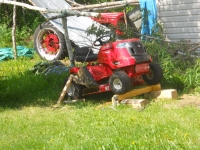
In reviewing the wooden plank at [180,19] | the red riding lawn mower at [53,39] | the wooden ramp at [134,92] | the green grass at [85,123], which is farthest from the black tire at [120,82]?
the wooden plank at [180,19]

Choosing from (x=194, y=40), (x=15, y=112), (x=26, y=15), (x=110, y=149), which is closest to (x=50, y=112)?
(x=15, y=112)

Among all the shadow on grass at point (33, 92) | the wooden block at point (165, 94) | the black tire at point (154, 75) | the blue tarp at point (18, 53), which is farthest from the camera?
the blue tarp at point (18, 53)

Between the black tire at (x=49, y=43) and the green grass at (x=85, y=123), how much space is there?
7.57 ft

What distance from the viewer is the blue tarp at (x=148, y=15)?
12195mm

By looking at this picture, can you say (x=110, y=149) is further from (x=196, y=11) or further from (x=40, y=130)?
(x=196, y=11)

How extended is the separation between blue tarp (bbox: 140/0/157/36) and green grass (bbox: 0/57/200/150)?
3066mm

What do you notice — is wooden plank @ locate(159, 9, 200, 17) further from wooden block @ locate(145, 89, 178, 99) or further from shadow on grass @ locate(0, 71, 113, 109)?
wooden block @ locate(145, 89, 178, 99)

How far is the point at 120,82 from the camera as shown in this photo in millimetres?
8391

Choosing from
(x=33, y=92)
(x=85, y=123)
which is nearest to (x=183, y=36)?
(x=33, y=92)

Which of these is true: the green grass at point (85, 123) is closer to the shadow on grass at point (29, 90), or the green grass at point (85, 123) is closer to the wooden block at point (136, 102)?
the shadow on grass at point (29, 90)

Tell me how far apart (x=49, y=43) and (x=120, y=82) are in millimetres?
5153

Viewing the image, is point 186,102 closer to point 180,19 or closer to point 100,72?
point 100,72

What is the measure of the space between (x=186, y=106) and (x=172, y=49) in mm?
2400

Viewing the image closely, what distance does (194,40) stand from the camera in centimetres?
1214
